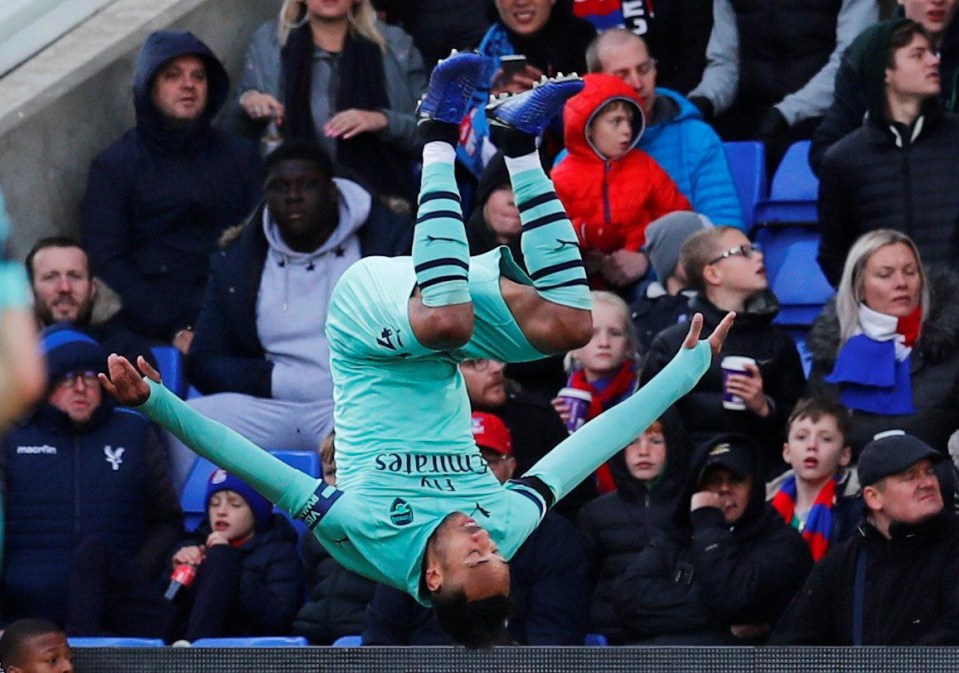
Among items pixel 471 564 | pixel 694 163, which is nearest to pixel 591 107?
pixel 694 163

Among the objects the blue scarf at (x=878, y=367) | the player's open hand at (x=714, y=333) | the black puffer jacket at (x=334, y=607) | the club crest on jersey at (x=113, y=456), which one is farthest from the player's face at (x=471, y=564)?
the club crest on jersey at (x=113, y=456)

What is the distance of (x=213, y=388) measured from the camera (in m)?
8.56

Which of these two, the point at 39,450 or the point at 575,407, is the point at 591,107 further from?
the point at 39,450

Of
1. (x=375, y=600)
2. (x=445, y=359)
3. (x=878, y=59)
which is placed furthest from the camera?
(x=878, y=59)

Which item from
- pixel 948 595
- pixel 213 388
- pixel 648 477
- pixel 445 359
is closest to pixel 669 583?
pixel 648 477

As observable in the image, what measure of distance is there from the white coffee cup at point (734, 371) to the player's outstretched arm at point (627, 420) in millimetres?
1107

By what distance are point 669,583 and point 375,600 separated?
0.94 meters

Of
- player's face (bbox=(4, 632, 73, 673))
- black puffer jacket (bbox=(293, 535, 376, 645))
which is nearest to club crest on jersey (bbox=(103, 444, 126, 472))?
black puffer jacket (bbox=(293, 535, 376, 645))

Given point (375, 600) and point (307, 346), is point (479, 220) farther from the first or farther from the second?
point (375, 600)

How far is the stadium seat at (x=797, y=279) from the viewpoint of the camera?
29.4 ft

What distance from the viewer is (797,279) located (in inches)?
354

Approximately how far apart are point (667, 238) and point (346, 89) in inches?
61.2

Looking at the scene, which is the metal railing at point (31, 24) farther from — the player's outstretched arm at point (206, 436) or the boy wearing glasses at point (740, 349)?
the player's outstretched arm at point (206, 436)

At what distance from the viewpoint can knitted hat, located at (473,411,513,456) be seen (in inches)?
303
